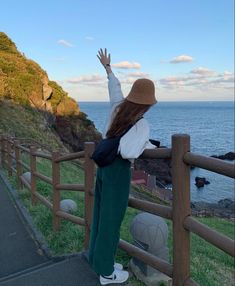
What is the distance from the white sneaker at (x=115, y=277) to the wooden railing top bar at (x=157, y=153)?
49.2 inches

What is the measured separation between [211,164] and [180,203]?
0.55m

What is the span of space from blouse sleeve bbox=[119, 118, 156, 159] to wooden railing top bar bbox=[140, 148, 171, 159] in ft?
0.39

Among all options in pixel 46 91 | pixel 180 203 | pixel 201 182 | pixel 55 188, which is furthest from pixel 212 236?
pixel 201 182

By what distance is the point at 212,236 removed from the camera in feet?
9.54

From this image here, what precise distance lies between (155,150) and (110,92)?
26.1 inches

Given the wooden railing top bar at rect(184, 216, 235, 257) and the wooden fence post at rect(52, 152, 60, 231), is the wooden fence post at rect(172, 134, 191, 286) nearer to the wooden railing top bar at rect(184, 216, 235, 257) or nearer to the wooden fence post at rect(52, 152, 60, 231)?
the wooden railing top bar at rect(184, 216, 235, 257)

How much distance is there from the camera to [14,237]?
20.9 feet

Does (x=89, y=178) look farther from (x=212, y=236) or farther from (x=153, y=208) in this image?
(x=212, y=236)

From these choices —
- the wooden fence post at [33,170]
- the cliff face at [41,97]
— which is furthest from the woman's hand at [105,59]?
the cliff face at [41,97]

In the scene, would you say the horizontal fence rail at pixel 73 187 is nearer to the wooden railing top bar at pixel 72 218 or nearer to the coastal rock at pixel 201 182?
the wooden railing top bar at pixel 72 218

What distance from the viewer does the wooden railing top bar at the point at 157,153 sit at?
3.39 m

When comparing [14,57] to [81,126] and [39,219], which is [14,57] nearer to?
[81,126]

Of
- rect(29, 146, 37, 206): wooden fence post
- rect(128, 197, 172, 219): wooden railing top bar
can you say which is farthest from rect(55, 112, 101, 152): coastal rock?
rect(128, 197, 172, 219): wooden railing top bar

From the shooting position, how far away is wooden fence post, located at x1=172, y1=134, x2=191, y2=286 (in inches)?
128
